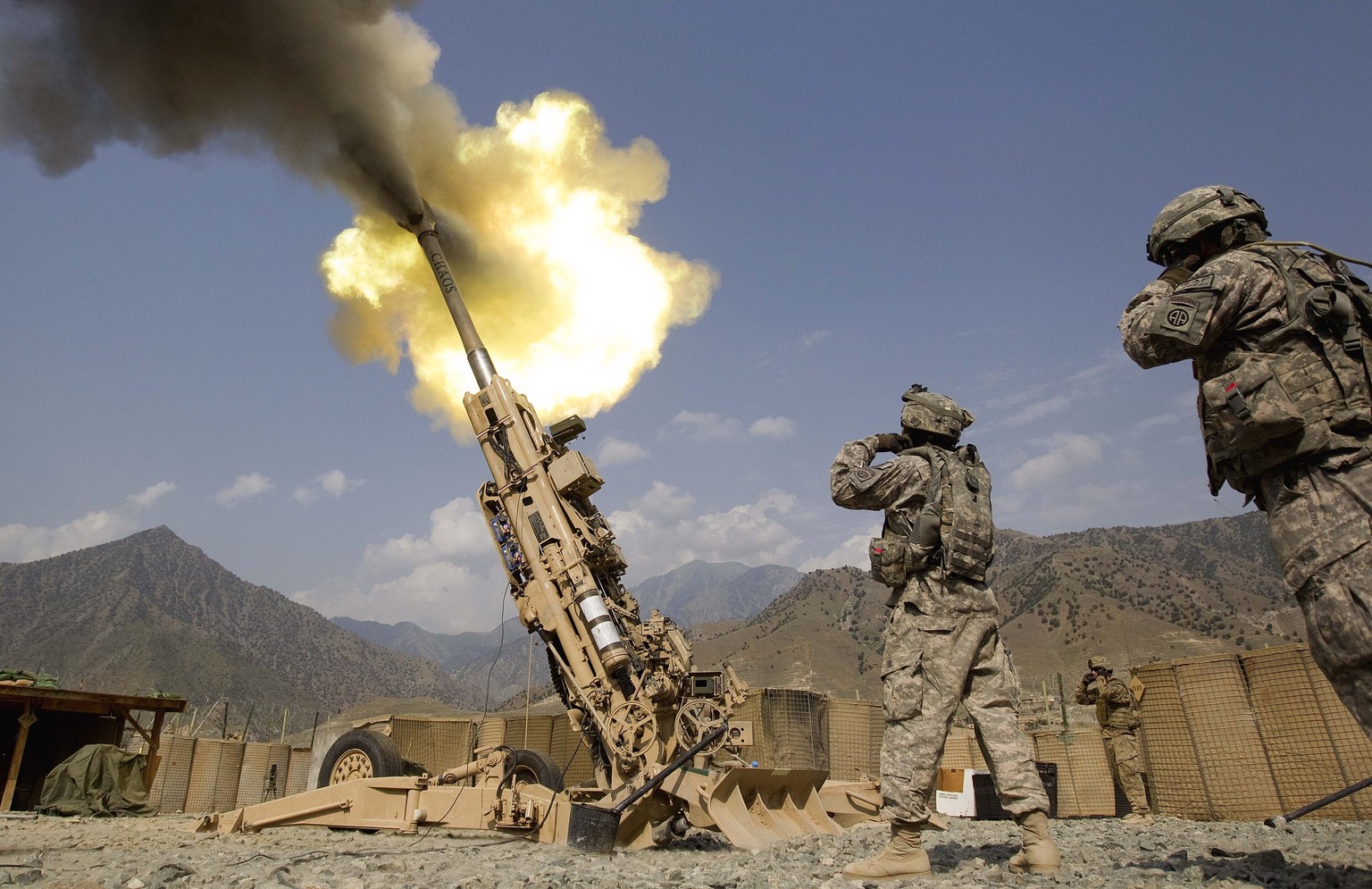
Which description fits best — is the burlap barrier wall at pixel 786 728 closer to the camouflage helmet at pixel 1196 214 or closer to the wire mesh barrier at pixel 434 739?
the wire mesh barrier at pixel 434 739

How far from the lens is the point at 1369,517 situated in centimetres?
286

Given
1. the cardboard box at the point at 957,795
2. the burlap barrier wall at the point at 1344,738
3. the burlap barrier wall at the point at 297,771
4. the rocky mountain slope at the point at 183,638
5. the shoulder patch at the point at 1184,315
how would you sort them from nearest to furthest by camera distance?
1. the shoulder patch at the point at 1184,315
2. the burlap barrier wall at the point at 1344,738
3. the cardboard box at the point at 957,795
4. the burlap barrier wall at the point at 297,771
5. the rocky mountain slope at the point at 183,638

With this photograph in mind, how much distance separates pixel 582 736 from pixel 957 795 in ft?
20.4

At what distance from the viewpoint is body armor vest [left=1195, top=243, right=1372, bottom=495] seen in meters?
3.02

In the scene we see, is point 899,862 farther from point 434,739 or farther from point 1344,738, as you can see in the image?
point 434,739

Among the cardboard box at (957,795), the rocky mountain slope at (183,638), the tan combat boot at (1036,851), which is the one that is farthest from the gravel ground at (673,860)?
the rocky mountain slope at (183,638)

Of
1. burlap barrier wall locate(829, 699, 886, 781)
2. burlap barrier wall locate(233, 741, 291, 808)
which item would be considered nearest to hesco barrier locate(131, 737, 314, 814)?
burlap barrier wall locate(233, 741, 291, 808)

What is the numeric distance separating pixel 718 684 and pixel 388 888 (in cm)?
444

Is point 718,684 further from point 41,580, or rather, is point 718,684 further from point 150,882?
point 41,580

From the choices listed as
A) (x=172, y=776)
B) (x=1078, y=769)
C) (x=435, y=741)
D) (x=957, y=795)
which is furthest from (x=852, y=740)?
(x=172, y=776)

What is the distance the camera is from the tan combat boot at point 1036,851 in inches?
157

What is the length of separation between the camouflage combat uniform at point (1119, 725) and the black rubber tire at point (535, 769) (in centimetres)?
686

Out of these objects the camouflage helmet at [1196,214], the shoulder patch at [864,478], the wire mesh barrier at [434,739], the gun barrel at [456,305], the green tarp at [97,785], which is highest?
the gun barrel at [456,305]

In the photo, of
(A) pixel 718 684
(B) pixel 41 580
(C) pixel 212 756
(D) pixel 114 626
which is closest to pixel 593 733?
(A) pixel 718 684
